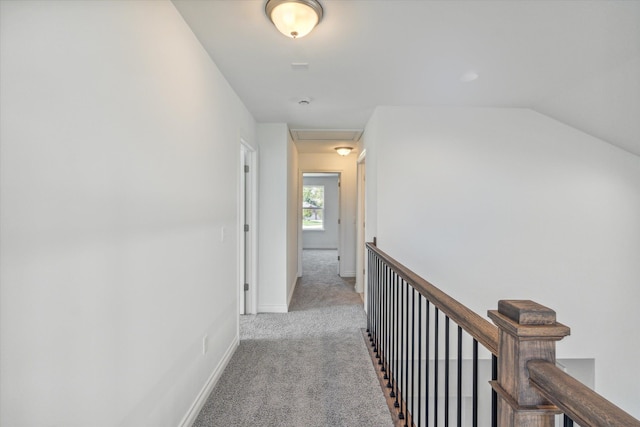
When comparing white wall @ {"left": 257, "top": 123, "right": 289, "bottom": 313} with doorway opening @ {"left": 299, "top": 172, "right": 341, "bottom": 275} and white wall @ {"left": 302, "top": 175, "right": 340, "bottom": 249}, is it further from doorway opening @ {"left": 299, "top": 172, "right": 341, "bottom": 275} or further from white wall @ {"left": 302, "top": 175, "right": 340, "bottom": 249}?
white wall @ {"left": 302, "top": 175, "right": 340, "bottom": 249}

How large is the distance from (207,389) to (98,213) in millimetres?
1592

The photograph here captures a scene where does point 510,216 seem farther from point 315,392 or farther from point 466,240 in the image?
point 315,392

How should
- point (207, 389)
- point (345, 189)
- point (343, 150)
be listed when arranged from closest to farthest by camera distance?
point (207, 389) → point (343, 150) → point (345, 189)

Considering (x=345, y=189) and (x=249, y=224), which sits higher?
(x=345, y=189)

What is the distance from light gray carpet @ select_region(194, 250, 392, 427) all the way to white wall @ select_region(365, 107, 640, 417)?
3.66ft

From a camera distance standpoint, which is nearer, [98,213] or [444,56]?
[98,213]

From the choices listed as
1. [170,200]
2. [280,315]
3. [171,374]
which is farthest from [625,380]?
[170,200]

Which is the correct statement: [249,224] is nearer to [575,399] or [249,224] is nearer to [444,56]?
[444,56]

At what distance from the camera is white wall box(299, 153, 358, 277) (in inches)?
223

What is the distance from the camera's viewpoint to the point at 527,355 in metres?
0.72

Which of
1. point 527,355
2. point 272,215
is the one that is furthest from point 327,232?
point 527,355

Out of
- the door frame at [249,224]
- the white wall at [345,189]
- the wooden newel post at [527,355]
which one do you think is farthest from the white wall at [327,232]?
the wooden newel post at [527,355]

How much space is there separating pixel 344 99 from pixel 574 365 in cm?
357

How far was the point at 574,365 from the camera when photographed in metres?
3.20
